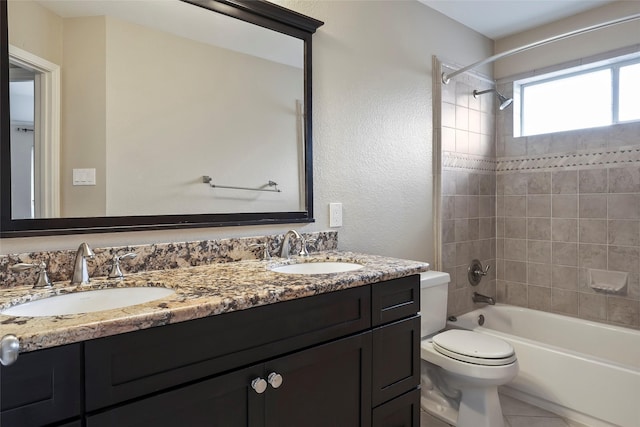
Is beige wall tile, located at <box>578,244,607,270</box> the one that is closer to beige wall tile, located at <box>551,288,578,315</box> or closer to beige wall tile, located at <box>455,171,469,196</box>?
beige wall tile, located at <box>551,288,578,315</box>

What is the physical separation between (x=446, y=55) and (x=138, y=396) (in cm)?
257

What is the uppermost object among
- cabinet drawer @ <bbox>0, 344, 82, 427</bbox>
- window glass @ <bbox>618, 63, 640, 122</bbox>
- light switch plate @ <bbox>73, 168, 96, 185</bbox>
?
window glass @ <bbox>618, 63, 640, 122</bbox>

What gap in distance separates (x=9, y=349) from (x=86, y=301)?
41 cm

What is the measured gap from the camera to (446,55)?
2484 millimetres

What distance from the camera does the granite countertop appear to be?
74 centimetres

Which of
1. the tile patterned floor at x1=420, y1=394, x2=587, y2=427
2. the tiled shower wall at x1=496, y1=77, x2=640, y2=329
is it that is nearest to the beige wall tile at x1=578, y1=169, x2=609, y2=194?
the tiled shower wall at x1=496, y1=77, x2=640, y2=329

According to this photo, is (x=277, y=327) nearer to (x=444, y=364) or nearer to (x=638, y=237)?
(x=444, y=364)

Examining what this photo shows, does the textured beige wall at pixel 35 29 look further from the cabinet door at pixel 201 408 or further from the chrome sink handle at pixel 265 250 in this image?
the cabinet door at pixel 201 408

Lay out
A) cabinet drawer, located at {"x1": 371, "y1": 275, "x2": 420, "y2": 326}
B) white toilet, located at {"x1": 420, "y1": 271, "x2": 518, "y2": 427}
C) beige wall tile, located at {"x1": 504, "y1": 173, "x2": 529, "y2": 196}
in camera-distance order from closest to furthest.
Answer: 1. cabinet drawer, located at {"x1": 371, "y1": 275, "x2": 420, "y2": 326}
2. white toilet, located at {"x1": 420, "y1": 271, "x2": 518, "y2": 427}
3. beige wall tile, located at {"x1": 504, "y1": 173, "x2": 529, "y2": 196}

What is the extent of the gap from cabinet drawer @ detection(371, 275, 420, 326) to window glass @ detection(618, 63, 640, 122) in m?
2.11

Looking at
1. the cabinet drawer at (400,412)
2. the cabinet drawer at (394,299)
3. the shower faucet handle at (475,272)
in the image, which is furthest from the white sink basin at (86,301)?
the shower faucet handle at (475,272)

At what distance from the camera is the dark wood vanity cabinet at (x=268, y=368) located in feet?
2.56

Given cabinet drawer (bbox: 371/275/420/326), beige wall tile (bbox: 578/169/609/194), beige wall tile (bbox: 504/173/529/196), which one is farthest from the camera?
beige wall tile (bbox: 504/173/529/196)

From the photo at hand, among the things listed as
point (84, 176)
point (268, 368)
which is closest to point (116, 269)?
point (84, 176)
